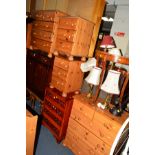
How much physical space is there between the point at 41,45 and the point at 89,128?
1917 millimetres

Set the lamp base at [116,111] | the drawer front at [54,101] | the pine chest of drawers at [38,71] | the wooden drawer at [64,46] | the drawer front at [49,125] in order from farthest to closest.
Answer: the pine chest of drawers at [38,71]
the drawer front at [49,125]
the drawer front at [54,101]
the wooden drawer at [64,46]
the lamp base at [116,111]

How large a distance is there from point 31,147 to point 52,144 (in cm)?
78

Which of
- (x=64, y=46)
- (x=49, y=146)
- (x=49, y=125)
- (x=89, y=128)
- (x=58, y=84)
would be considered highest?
(x=64, y=46)

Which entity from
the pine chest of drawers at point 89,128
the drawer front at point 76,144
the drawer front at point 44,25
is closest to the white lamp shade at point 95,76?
the pine chest of drawers at point 89,128

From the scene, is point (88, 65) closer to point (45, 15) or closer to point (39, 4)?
point (45, 15)

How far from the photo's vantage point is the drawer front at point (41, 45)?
3.02m

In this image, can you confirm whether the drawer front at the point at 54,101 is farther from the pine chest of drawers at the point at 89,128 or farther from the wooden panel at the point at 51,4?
the wooden panel at the point at 51,4

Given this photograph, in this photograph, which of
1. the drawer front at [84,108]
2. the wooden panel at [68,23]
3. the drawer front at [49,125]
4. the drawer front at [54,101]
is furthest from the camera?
the drawer front at [49,125]

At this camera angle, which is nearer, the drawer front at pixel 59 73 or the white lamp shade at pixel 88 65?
the white lamp shade at pixel 88 65

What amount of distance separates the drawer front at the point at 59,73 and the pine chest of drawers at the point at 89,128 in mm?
407

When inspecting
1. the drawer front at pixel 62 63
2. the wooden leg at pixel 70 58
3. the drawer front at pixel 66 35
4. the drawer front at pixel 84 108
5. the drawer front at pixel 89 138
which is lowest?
the drawer front at pixel 89 138

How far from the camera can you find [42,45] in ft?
10.5

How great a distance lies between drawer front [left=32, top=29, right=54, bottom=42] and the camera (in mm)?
2941

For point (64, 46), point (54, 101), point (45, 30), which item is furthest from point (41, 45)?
point (54, 101)
